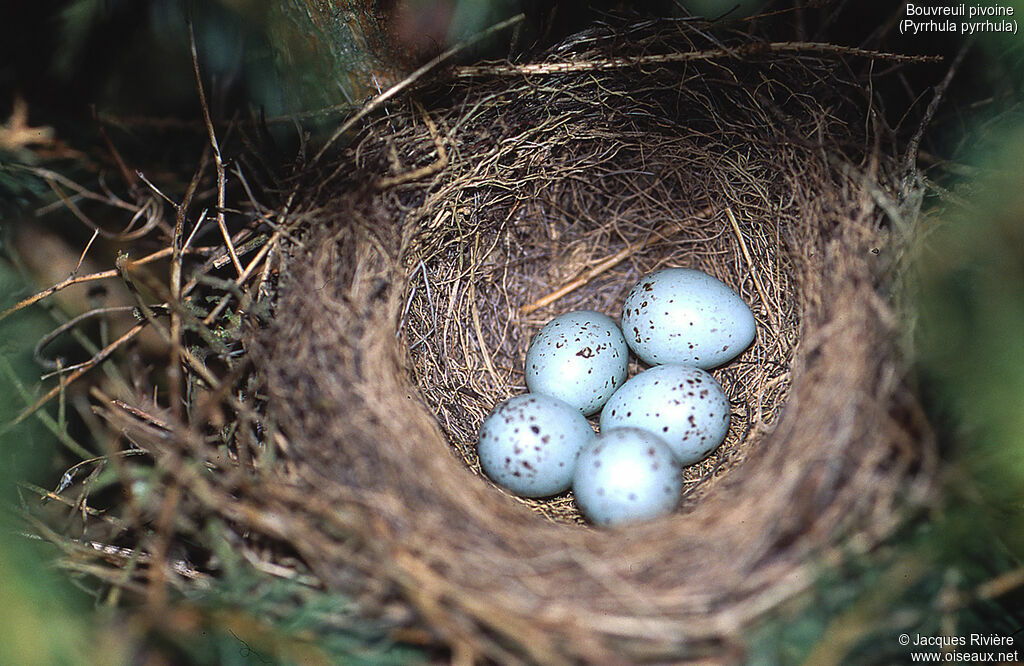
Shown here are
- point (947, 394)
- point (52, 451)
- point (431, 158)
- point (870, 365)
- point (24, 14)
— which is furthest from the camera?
point (431, 158)

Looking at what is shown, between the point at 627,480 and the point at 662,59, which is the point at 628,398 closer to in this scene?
the point at 627,480

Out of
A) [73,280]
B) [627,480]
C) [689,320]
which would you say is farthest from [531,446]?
[73,280]

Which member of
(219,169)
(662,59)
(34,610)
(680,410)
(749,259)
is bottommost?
(34,610)

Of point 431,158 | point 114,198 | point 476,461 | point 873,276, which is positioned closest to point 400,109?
point 431,158

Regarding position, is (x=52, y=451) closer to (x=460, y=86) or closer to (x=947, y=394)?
(x=460, y=86)

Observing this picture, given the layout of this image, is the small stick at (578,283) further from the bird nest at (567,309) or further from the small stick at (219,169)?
the small stick at (219,169)

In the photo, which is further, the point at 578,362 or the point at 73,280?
the point at 578,362
